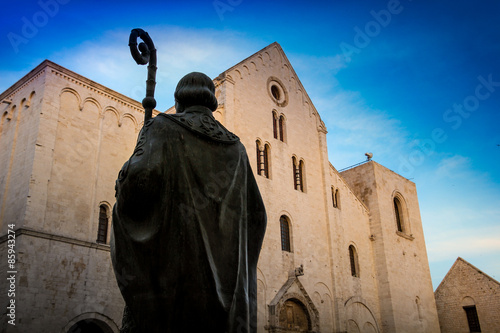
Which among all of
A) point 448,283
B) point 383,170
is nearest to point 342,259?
point 383,170

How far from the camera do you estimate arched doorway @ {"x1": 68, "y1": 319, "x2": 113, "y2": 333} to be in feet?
39.5

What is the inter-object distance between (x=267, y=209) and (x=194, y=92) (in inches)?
578

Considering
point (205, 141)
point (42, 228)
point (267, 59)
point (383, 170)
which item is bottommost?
point (205, 141)

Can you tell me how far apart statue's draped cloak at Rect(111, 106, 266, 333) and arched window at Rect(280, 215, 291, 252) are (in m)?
15.3

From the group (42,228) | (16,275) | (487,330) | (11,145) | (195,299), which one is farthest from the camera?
(487,330)

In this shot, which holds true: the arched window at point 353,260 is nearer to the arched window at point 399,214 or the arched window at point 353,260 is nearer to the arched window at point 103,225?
the arched window at point 399,214

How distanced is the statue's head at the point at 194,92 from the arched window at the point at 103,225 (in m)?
11.1

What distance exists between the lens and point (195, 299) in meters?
2.05

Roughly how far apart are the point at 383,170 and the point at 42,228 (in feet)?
56.6

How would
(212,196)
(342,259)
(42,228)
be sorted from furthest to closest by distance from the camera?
(342,259) → (42,228) → (212,196)

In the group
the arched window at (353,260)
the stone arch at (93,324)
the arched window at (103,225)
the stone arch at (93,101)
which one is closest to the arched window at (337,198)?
the arched window at (353,260)

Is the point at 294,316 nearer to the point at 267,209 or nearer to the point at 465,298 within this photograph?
the point at 267,209

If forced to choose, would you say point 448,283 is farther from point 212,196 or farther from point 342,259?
point 212,196

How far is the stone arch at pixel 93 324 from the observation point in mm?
11766
